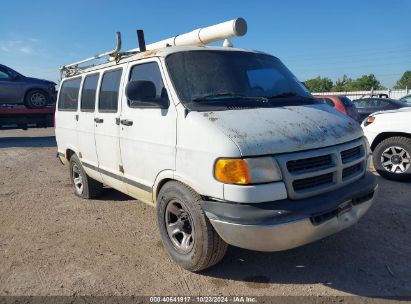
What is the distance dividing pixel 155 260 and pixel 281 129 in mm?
1893

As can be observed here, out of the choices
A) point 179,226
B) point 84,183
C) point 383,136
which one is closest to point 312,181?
point 179,226

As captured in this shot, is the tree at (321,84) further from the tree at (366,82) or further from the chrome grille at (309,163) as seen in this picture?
the chrome grille at (309,163)

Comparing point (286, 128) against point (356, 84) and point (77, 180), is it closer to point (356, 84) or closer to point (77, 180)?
point (77, 180)

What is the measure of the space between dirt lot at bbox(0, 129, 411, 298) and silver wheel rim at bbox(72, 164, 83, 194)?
64cm

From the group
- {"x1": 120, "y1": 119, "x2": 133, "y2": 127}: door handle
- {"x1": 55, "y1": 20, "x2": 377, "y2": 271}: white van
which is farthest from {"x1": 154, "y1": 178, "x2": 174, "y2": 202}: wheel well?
{"x1": 120, "y1": 119, "x2": 133, "y2": 127}: door handle

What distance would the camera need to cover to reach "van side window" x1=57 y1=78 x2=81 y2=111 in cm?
569

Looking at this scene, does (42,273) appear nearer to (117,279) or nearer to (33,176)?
(117,279)

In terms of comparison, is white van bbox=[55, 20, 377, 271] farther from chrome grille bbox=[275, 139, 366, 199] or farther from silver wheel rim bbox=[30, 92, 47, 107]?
silver wheel rim bbox=[30, 92, 47, 107]

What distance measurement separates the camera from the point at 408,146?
6.02 meters

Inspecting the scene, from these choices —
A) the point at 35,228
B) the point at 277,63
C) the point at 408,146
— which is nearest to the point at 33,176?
the point at 35,228

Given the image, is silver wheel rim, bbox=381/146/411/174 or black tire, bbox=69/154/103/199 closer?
black tire, bbox=69/154/103/199

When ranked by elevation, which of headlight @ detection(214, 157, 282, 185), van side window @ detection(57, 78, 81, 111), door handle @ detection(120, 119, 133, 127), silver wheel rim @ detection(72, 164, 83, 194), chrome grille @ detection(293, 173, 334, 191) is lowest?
silver wheel rim @ detection(72, 164, 83, 194)

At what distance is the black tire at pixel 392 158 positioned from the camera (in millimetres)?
6086

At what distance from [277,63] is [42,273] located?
3.58 metres
